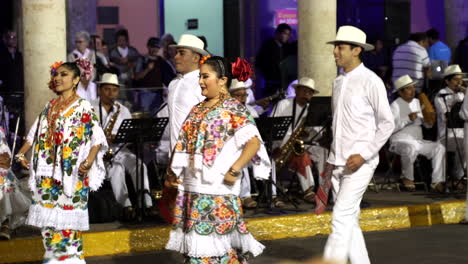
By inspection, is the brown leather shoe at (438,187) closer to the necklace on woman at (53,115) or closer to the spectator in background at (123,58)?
the spectator in background at (123,58)

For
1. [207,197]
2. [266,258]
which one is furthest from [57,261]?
[266,258]

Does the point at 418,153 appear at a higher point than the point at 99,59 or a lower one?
lower

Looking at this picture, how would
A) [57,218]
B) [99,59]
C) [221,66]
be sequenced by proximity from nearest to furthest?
[221,66] < [57,218] < [99,59]

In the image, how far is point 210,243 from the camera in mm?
7516

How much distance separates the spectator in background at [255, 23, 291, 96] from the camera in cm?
1667

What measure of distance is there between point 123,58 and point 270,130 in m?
4.06

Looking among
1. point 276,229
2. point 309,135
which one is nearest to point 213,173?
point 276,229

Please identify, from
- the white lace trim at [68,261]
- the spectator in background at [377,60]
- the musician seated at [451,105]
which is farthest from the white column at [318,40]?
the white lace trim at [68,261]

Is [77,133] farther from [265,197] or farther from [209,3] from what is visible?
[209,3]

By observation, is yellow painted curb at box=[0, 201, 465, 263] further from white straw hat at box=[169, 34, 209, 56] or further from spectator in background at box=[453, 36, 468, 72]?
spectator in background at box=[453, 36, 468, 72]

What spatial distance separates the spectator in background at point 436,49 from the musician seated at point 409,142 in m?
2.94

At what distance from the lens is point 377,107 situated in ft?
27.3

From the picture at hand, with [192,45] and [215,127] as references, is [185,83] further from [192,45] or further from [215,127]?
[215,127]

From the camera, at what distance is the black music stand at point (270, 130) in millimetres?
11945
